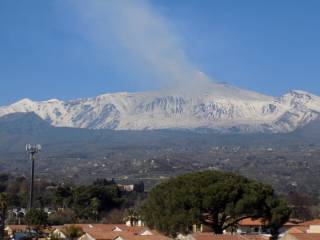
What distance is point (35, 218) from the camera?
200 feet

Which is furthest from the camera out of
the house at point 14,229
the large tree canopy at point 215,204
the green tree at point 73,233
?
the house at point 14,229

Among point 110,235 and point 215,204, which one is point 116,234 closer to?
point 110,235

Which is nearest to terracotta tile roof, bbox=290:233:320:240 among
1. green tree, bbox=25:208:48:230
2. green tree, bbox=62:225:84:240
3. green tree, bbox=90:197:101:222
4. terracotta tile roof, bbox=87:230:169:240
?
terracotta tile roof, bbox=87:230:169:240

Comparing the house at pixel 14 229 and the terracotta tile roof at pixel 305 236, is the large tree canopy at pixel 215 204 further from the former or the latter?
the house at pixel 14 229

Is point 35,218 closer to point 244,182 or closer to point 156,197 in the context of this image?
point 156,197

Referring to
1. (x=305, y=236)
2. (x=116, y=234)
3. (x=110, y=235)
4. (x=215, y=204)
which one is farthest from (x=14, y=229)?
(x=305, y=236)

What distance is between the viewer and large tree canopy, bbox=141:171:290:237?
51.2 meters

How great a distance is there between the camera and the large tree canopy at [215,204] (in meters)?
51.2

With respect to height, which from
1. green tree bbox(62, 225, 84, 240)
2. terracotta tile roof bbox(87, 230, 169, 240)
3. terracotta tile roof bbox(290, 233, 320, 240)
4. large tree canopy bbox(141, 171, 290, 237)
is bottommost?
terracotta tile roof bbox(87, 230, 169, 240)

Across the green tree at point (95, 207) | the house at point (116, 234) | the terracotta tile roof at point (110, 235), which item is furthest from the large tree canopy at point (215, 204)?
the green tree at point (95, 207)

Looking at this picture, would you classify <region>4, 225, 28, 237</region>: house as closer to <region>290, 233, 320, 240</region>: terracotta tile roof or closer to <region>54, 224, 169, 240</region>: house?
<region>54, 224, 169, 240</region>: house

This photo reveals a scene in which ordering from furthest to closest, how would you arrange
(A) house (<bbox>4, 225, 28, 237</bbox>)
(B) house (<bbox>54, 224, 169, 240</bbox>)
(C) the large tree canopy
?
(A) house (<bbox>4, 225, 28, 237</bbox>), (C) the large tree canopy, (B) house (<bbox>54, 224, 169, 240</bbox>)

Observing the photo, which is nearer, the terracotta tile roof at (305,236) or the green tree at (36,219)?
the terracotta tile roof at (305,236)

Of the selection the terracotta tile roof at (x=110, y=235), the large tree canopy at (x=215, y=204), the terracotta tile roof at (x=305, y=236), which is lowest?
the terracotta tile roof at (x=110, y=235)
